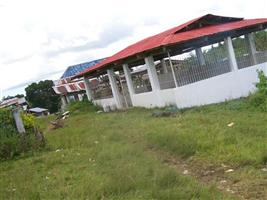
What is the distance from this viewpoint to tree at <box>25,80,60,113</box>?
55.8 m

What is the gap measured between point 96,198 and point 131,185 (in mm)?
614

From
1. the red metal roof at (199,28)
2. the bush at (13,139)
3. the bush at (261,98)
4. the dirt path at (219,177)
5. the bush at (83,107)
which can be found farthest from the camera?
the bush at (83,107)

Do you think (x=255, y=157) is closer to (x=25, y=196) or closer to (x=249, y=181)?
(x=249, y=181)

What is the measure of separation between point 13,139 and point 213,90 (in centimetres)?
926

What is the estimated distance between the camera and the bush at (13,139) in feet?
39.6

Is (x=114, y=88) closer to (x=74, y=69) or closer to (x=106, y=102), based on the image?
(x=106, y=102)

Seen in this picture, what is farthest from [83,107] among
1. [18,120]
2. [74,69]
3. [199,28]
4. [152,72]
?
[18,120]

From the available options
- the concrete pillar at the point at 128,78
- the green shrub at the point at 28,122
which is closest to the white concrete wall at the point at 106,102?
the concrete pillar at the point at 128,78

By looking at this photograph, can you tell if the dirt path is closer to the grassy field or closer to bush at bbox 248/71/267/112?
the grassy field

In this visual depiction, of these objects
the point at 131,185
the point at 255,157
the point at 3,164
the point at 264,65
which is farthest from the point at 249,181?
the point at 264,65

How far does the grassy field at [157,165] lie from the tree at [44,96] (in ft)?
141

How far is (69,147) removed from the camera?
1258 centimetres

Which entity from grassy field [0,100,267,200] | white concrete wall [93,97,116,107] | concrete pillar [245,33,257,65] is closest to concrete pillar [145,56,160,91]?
concrete pillar [245,33,257,65]

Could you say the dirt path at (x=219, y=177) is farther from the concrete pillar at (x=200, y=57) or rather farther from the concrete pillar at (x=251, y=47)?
the concrete pillar at (x=251, y=47)
